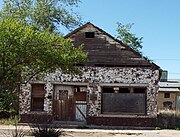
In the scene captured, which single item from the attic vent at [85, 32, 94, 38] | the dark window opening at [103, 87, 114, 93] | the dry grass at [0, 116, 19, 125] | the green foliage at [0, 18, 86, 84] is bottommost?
the dry grass at [0, 116, 19, 125]

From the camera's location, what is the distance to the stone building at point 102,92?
2425cm

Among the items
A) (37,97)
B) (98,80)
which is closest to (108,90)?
(98,80)

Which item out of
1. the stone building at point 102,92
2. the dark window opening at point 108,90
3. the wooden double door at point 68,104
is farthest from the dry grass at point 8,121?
the dark window opening at point 108,90

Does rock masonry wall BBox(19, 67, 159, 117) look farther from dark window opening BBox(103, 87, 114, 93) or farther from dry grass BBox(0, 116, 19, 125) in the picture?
dry grass BBox(0, 116, 19, 125)

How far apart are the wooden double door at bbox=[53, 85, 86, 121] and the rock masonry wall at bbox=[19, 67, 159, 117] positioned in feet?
1.80

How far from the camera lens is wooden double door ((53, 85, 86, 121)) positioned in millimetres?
24844

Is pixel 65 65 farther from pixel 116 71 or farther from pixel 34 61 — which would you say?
pixel 116 71

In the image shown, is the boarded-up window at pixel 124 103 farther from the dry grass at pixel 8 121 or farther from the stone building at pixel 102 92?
the dry grass at pixel 8 121

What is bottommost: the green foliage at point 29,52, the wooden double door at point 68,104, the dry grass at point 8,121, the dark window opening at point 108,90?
the dry grass at point 8,121

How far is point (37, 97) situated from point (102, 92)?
4285 millimetres

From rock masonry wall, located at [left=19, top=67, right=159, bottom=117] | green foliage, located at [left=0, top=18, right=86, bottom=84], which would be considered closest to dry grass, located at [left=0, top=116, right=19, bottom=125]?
rock masonry wall, located at [left=19, top=67, right=159, bottom=117]

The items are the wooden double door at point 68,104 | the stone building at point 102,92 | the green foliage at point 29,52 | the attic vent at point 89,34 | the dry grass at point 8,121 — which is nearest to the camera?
the green foliage at point 29,52

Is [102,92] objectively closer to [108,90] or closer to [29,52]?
[108,90]

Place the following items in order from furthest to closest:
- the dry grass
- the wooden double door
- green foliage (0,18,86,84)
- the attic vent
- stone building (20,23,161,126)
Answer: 1. the attic vent
2. the wooden double door
3. the dry grass
4. stone building (20,23,161,126)
5. green foliage (0,18,86,84)
